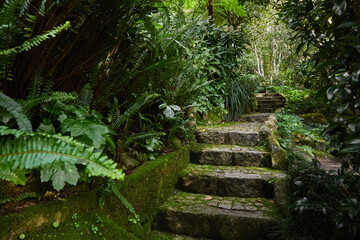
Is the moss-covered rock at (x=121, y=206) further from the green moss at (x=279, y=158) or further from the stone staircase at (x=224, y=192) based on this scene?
the green moss at (x=279, y=158)

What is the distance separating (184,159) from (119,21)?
6.43ft

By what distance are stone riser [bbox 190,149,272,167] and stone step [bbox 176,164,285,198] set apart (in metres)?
0.23

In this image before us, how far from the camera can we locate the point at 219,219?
2.01m

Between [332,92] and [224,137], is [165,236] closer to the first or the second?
[332,92]

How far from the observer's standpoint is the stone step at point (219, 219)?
195cm

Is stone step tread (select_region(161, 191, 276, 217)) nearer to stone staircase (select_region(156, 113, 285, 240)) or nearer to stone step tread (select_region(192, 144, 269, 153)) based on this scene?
stone staircase (select_region(156, 113, 285, 240))

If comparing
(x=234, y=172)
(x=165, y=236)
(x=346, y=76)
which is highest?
(x=346, y=76)

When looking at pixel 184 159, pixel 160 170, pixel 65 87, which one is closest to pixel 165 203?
pixel 160 170

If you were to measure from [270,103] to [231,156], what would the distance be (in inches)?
220

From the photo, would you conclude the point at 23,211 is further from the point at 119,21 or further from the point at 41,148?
the point at 119,21

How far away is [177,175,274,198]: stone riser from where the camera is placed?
2.47 m

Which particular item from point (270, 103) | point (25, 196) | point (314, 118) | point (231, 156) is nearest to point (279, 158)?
point (231, 156)

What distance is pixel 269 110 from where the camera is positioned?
752 cm

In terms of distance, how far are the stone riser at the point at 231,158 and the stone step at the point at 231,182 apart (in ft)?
0.75
